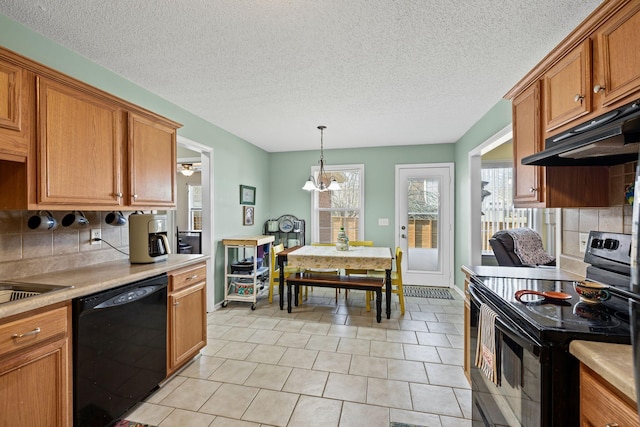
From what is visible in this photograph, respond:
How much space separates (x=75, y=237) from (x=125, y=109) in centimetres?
102

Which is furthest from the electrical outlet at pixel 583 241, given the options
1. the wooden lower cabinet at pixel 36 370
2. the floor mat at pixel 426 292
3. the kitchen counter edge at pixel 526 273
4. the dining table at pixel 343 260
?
the wooden lower cabinet at pixel 36 370

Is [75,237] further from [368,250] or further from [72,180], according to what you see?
[368,250]

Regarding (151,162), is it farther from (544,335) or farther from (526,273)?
(526,273)

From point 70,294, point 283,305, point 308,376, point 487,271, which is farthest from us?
point 283,305

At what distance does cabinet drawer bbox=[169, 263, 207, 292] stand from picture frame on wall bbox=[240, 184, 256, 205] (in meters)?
2.04

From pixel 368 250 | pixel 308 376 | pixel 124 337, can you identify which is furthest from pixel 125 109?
pixel 368 250

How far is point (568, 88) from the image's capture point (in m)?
1.51

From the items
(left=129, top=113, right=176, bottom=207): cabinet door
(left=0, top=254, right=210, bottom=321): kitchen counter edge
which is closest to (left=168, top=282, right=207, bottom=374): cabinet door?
(left=0, top=254, right=210, bottom=321): kitchen counter edge

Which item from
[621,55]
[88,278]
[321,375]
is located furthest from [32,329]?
[621,55]

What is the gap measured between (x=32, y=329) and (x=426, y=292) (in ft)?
14.7

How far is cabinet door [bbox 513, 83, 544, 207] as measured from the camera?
175cm

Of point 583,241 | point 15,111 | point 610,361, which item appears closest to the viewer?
point 610,361

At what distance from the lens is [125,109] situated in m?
2.09

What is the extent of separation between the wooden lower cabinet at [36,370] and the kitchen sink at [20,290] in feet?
0.67
